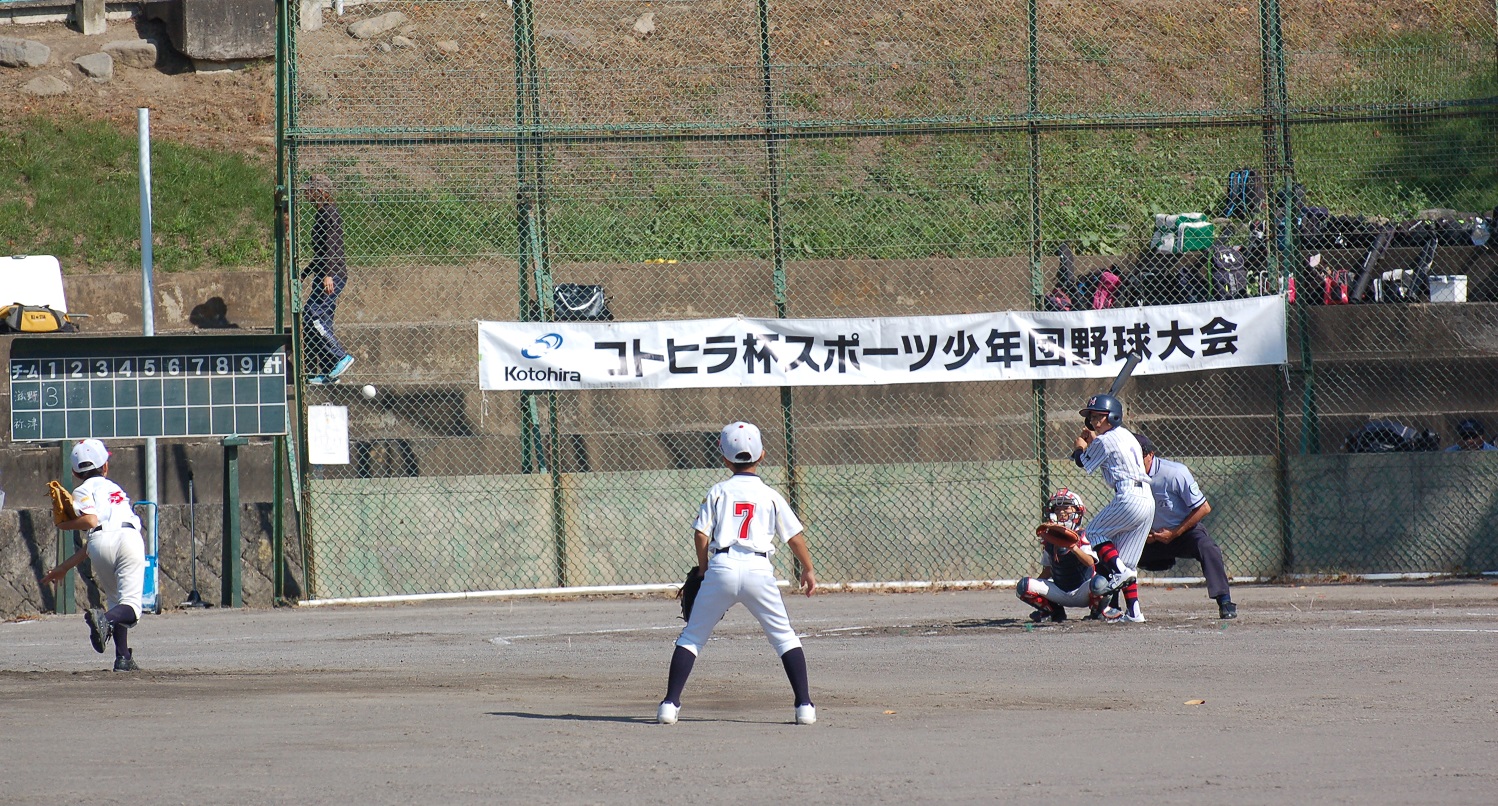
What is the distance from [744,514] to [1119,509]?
15.3 ft

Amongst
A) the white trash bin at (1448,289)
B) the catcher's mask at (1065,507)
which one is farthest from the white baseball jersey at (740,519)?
the white trash bin at (1448,289)

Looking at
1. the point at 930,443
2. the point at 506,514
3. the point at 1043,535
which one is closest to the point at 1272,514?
the point at 930,443

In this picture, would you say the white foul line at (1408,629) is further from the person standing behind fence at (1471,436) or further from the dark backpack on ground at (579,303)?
the dark backpack on ground at (579,303)

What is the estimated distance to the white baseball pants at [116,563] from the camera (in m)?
9.75

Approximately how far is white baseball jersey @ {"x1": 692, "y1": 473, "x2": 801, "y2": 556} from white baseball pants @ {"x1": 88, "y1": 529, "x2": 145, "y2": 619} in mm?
4570

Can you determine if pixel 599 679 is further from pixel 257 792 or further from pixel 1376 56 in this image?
pixel 1376 56

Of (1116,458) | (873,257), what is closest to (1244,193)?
(873,257)

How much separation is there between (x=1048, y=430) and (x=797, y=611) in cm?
429

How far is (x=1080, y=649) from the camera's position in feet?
32.0

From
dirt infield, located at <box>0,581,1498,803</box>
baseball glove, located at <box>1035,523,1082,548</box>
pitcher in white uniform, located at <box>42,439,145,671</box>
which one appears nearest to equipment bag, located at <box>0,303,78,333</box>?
dirt infield, located at <box>0,581,1498,803</box>

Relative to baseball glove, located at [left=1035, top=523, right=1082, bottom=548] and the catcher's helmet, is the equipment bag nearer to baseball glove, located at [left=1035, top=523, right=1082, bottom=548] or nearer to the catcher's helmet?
baseball glove, located at [left=1035, top=523, right=1082, bottom=548]

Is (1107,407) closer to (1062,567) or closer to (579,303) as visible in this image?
(1062,567)

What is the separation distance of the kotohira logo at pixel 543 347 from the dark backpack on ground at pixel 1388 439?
784 cm

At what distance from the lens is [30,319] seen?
1634 centimetres
